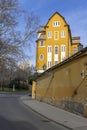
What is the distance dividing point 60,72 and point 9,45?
7.85 meters

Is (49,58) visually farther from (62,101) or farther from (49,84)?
(62,101)

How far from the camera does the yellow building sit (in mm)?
88875

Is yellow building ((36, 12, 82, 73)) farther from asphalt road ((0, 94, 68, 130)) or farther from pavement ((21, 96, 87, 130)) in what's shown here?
asphalt road ((0, 94, 68, 130))

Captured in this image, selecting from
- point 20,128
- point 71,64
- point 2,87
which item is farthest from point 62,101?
point 2,87

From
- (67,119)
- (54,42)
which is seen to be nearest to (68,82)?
(67,119)

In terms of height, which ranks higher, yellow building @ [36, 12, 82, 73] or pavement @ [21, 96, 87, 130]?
yellow building @ [36, 12, 82, 73]

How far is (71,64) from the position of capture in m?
24.8

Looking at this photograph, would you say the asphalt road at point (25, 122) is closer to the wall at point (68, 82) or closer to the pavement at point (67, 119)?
the pavement at point (67, 119)

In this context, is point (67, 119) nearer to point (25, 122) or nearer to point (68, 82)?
point (25, 122)

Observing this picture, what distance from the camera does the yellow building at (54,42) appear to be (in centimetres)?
8888

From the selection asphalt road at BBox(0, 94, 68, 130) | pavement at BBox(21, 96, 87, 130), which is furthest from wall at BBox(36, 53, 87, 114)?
asphalt road at BBox(0, 94, 68, 130)

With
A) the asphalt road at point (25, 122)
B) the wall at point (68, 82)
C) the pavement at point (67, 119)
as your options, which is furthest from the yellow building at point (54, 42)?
the asphalt road at point (25, 122)

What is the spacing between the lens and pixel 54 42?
8975 centimetres

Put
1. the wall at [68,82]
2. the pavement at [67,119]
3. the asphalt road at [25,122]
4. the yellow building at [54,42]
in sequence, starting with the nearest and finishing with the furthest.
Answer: the asphalt road at [25,122], the pavement at [67,119], the wall at [68,82], the yellow building at [54,42]
